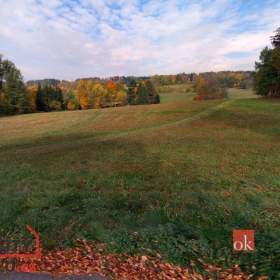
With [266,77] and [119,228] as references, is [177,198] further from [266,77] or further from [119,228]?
[266,77]

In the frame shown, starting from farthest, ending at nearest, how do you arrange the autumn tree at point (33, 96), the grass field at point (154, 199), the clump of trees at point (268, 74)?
1. the autumn tree at point (33, 96)
2. the clump of trees at point (268, 74)
3. the grass field at point (154, 199)

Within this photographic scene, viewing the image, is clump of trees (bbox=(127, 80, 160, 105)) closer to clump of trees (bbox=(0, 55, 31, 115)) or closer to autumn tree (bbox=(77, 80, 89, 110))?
autumn tree (bbox=(77, 80, 89, 110))

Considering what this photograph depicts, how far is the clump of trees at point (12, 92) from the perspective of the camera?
179 feet

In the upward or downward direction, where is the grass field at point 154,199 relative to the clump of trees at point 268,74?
downward

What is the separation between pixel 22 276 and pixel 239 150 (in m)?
10.9

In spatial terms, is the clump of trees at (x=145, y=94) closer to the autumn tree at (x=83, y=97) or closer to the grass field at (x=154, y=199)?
the autumn tree at (x=83, y=97)

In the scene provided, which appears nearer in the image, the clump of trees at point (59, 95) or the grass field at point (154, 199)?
the grass field at point (154, 199)

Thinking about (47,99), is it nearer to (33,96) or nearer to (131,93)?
(33,96)

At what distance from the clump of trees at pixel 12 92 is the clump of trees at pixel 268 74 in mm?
51424

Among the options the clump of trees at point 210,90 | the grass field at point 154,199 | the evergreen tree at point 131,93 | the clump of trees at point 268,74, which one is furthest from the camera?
the evergreen tree at point 131,93

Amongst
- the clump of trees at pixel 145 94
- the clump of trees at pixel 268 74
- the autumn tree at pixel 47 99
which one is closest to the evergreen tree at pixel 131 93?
the clump of trees at pixel 145 94

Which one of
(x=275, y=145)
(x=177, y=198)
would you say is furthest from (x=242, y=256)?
(x=275, y=145)

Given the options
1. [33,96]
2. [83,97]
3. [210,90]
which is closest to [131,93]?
[83,97]

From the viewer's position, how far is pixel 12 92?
54719 millimetres
